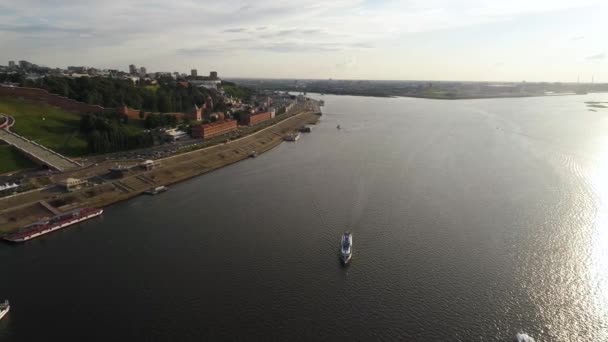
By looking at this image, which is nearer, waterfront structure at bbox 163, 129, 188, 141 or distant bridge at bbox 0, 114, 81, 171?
distant bridge at bbox 0, 114, 81, 171

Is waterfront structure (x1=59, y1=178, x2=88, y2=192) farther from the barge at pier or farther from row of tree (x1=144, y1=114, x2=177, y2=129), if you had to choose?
row of tree (x1=144, y1=114, x2=177, y2=129)

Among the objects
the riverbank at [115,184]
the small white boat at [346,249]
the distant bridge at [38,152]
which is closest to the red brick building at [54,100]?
the distant bridge at [38,152]

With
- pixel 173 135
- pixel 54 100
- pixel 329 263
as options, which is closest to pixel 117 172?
pixel 173 135

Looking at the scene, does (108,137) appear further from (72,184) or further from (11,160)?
(72,184)

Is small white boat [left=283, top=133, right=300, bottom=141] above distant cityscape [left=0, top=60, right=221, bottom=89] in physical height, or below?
below

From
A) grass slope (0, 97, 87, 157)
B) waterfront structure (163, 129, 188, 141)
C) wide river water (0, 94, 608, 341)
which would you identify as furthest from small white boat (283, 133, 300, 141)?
grass slope (0, 97, 87, 157)

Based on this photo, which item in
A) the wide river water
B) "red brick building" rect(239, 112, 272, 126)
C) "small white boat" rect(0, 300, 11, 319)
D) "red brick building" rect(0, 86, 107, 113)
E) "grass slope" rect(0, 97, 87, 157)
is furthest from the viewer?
"red brick building" rect(239, 112, 272, 126)

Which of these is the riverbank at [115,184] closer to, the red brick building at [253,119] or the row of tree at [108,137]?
the row of tree at [108,137]

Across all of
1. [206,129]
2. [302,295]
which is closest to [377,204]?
[302,295]
